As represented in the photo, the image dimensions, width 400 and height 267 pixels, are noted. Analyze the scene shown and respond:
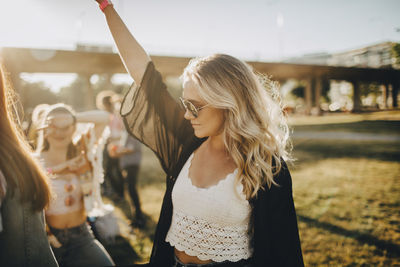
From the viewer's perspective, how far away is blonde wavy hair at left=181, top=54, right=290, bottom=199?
158 centimetres

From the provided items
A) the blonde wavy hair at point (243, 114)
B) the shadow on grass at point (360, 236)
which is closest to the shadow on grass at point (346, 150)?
the shadow on grass at point (360, 236)

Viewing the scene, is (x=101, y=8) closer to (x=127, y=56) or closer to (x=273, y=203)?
(x=127, y=56)

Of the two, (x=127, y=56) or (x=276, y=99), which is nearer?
(x=127, y=56)

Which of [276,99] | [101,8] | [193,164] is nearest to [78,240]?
[193,164]

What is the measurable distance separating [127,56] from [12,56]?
1817cm

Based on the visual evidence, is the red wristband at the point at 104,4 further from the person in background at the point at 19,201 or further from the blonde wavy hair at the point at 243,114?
the person in background at the point at 19,201

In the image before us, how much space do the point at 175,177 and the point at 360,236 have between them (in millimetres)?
3657

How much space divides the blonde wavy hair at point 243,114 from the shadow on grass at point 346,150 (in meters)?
8.53

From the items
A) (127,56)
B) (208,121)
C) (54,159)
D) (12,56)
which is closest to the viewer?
(208,121)

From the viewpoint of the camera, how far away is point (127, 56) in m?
1.85

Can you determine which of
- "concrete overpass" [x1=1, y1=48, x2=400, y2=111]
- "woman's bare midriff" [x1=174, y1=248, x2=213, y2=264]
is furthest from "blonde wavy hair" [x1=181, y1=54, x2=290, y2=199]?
"concrete overpass" [x1=1, y1=48, x2=400, y2=111]

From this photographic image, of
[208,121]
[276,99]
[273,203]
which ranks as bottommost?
[273,203]

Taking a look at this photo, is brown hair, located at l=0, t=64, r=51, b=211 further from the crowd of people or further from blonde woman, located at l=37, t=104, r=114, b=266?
blonde woman, located at l=37, t=104, r=114, b=266

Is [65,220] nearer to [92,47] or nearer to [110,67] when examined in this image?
[110,67]
